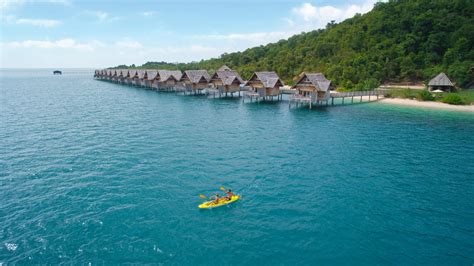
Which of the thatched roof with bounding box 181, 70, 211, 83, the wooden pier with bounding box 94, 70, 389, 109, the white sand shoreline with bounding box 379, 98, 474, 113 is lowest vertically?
the white sand shoreline with bounding box 379, 98, 474, 113

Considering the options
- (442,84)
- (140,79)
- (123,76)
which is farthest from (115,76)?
(442,84)

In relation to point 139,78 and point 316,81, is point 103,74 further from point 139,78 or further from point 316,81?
point 316,81

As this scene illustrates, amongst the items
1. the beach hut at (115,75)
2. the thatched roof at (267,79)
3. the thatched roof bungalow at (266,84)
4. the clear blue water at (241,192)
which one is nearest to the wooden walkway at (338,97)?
the thatched roof bungalow at (266,84)

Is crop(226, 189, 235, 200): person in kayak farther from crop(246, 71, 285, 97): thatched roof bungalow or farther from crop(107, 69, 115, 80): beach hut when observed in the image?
crop(107, 69, 115, 80): beach hut

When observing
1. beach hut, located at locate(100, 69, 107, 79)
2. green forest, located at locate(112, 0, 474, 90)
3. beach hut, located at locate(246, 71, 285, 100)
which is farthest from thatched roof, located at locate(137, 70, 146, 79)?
beach hut, located at locate(100, 69, 107, 79)

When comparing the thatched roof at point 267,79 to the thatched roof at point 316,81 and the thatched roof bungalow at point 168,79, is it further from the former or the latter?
the thatched roof bungalow at point 168,79

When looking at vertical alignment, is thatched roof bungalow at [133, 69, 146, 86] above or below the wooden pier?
above

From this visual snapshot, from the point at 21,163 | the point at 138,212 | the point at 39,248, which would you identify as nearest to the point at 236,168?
the point at 138,212
